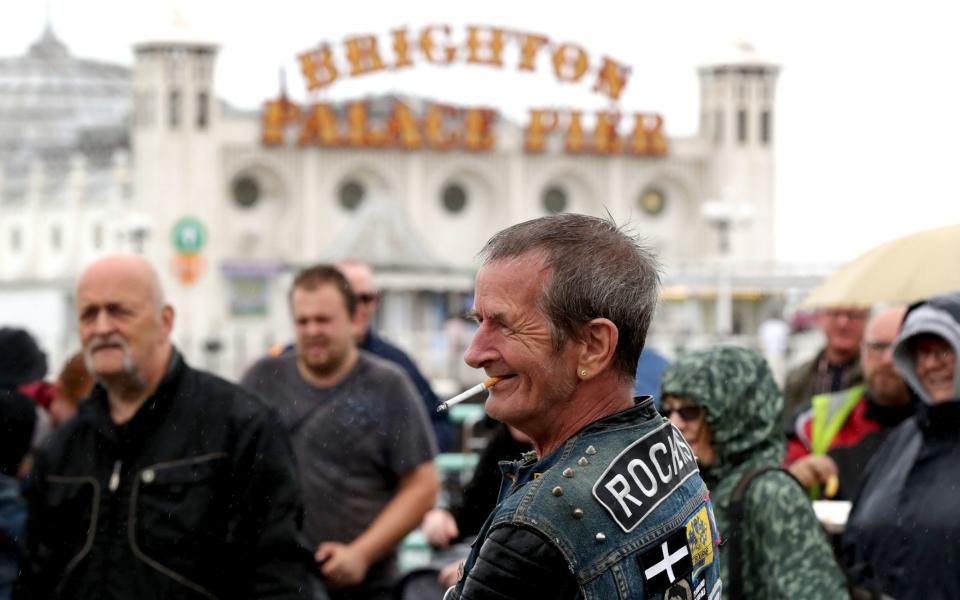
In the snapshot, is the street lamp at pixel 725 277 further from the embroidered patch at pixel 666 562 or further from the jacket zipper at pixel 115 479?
the embroidered patch at pixel 666 562

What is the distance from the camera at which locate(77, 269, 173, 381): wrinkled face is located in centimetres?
512

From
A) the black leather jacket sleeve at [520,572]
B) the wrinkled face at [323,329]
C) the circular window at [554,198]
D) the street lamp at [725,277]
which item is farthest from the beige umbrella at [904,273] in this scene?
the circular window at [554,198]

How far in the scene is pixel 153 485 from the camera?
16.2 feet

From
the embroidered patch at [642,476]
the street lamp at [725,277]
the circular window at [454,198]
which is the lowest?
the street lamp at [725,277]

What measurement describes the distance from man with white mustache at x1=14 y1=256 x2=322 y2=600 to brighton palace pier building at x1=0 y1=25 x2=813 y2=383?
168 ft

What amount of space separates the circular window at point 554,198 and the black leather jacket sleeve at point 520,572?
63.6 m

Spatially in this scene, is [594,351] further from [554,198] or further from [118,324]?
[554,198]

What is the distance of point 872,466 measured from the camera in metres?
5.77

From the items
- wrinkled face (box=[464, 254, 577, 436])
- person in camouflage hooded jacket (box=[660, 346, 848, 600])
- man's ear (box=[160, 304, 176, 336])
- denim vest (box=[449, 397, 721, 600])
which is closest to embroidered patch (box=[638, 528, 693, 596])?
denim vest (box=[449, 397, 721, 600])

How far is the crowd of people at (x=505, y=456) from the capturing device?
275cm

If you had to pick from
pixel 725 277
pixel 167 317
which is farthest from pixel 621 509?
pixel 725 277

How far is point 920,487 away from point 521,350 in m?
2.95

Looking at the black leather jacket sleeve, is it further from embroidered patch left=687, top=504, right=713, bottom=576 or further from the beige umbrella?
the beige umbrella

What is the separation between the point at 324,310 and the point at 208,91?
193 feet
